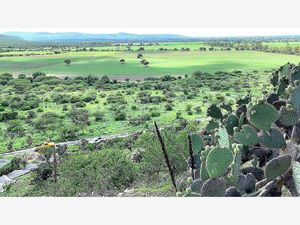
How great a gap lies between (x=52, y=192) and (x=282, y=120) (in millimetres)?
7950

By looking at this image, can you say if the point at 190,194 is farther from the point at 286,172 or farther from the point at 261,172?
the point at 261,172

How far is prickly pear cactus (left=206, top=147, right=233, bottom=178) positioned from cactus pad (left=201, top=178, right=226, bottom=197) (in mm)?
21

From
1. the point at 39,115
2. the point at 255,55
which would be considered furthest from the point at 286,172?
the point at 39,115

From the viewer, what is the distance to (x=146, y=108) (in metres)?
24.7

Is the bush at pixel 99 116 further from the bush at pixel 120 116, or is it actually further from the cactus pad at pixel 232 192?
the cactus pad at pixel 232 192

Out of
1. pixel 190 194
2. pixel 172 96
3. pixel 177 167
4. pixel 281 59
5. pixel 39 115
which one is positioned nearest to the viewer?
pixel 190 194

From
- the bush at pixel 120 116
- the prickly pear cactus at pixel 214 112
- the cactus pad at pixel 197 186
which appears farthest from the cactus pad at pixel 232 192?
the bush at pixel 120 116

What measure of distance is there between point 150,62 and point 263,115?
16.3m

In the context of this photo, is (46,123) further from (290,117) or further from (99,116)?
(290,117)

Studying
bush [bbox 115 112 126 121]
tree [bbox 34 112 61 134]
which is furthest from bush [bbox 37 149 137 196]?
bush [bbox 115 112 126 121]

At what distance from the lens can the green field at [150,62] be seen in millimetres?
16031

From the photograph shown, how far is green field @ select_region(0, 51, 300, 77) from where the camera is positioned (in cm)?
1603

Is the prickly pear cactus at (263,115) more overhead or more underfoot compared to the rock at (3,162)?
more overhead

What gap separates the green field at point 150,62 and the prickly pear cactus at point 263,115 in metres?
13.3
